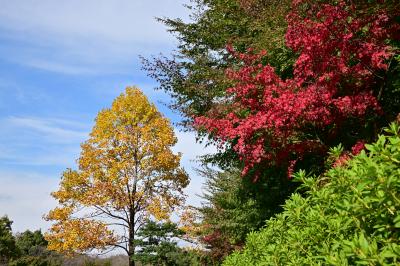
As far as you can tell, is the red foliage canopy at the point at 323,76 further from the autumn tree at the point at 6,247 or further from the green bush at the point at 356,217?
the autumn tree at the point at 6,247

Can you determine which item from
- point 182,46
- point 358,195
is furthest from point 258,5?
point 358,195

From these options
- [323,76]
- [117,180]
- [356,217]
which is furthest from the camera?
[117,180]

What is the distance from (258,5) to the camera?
38.1 ft

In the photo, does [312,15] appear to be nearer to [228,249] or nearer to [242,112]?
[242,112]

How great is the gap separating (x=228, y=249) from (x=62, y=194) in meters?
9.31

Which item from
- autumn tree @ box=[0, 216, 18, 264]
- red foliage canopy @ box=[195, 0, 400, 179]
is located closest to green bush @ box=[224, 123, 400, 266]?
red foliage canopy @ box=[195, 0, 400, 179]

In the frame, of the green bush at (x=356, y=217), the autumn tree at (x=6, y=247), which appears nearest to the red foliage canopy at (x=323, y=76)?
the green bush at (x=356, y=217)

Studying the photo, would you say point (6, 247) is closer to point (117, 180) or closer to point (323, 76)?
point (117, 180)

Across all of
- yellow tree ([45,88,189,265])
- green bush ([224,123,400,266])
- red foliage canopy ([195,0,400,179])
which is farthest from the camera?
yellow tree ([45,88,189,265])

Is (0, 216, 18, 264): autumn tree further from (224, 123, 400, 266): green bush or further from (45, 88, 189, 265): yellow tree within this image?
(224, 123, 400, 266): green bush

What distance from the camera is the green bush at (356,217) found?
7.52 ft

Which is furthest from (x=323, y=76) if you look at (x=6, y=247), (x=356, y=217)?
(x=6, y=247)

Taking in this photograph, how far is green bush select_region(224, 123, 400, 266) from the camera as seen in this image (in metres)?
2.29

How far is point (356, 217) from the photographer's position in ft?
8.74
